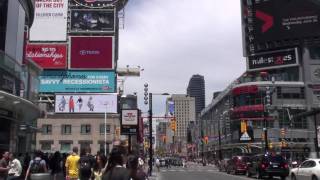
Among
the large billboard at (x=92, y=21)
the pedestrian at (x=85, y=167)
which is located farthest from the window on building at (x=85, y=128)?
the pedestrian at (x=85, y=167)

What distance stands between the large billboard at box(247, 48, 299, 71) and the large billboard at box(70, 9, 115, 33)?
33147mm

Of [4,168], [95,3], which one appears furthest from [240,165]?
[95,3]

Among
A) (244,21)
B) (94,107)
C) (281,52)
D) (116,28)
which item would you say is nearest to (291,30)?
(281,52)

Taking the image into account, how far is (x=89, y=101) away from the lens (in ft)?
288

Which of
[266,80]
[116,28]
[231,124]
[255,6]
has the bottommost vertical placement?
[231,124]

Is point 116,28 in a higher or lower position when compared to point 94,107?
higher

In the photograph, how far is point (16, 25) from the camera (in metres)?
30.6

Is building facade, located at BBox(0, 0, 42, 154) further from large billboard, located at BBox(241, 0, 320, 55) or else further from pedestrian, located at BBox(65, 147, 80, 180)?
large billboard, located at BBox(241, 0, 320, 55)

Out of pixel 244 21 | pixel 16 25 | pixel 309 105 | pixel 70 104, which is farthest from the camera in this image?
pixel 244 21

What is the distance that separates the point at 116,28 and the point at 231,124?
31712 millimetres

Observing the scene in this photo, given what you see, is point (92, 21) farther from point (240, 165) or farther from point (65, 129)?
point (240, 165)

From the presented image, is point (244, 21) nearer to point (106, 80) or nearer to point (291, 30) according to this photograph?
point (291, 30)

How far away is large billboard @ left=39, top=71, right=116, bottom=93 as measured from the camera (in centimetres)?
8775

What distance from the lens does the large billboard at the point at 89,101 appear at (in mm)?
87312
